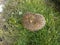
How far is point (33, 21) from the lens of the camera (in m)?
3.28

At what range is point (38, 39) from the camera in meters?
3.22

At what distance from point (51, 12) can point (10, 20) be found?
0.85 m

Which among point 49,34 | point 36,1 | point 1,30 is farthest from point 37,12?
point 1,30

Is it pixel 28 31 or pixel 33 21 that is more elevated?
pixel 33 21

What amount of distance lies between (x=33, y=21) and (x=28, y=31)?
0.20 metres

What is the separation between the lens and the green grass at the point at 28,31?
321cm

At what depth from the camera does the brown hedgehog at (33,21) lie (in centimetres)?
322

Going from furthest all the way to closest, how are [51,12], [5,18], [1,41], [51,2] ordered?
[51,2]
[51,12]
[5,18]
[1,41]

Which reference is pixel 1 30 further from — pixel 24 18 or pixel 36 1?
pixel 36 1

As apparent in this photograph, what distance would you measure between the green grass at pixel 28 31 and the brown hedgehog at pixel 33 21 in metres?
0.08

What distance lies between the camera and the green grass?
126 inches

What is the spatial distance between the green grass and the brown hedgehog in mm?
79

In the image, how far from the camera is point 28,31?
3242 mm

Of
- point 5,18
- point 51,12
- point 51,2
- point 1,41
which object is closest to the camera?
point 1,41
